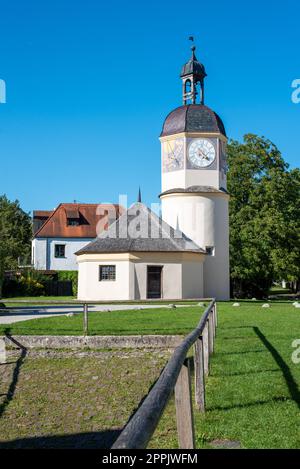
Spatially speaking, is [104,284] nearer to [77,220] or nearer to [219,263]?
[219,263]

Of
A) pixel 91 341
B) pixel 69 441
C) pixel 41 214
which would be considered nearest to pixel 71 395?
pixel 69 441

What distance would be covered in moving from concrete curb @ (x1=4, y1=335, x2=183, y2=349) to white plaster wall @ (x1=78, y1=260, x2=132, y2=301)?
53.4 ft

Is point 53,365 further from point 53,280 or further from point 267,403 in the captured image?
point 53,280

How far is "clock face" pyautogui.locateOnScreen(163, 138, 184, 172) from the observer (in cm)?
3491

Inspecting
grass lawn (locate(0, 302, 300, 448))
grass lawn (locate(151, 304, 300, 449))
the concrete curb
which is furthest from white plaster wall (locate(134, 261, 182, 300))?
grass lawn (locate(151, 304, 300, 449))

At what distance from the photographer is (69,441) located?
8.01m

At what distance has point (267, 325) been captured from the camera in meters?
16.4

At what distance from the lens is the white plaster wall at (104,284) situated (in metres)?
31.6

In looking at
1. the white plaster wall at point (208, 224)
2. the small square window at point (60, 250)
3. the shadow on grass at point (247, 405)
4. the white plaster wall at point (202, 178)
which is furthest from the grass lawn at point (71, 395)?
the small square window at point (60, 250)

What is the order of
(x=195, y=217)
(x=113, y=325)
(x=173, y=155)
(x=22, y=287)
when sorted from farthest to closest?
(x=22, y=287) < (x=173, y=155) < (x=195, y=217) < (x=113, y=325)

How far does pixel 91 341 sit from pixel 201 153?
22047 mm

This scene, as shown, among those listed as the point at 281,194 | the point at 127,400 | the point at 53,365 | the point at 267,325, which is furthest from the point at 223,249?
the point at 127,400

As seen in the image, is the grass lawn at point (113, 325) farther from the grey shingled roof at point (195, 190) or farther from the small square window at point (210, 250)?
the grey shingled roof at point (195, 190)

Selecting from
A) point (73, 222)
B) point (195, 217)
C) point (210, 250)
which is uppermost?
point (73, 222)
